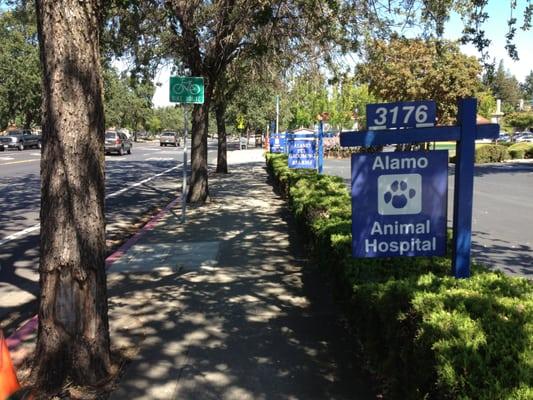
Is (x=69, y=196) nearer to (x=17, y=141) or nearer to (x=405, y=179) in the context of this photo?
(x=405, y=179)

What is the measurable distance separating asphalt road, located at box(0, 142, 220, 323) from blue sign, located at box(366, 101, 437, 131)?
4.34m

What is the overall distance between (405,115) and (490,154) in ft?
103

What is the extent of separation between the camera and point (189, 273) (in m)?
6.98

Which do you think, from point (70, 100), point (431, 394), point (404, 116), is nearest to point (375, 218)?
point (404, 116)

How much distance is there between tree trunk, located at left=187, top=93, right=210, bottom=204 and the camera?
43.1ft

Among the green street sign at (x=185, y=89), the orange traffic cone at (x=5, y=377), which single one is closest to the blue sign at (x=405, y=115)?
→ the orange traffic cone at (x=5, y=377)

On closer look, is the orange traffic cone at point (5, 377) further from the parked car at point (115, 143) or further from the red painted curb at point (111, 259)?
the parked car at point (115, 143)

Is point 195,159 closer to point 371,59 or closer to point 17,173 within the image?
point 371,59

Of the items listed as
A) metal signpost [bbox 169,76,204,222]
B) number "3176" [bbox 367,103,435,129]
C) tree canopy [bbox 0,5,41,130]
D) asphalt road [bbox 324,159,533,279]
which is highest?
tree canopy [bbox 0,5,41,130]

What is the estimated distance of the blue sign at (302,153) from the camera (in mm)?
13898

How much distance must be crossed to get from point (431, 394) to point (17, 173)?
71.0ft

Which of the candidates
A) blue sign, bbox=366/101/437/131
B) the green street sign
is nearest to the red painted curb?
the green street sign

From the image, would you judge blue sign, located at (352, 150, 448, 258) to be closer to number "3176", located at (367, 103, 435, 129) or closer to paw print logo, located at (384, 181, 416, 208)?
paw print logo, located at (384, 181, 416, 208)

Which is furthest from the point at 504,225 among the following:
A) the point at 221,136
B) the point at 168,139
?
the point at 168,139
